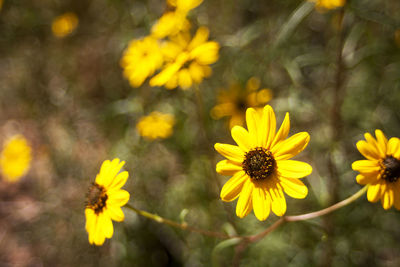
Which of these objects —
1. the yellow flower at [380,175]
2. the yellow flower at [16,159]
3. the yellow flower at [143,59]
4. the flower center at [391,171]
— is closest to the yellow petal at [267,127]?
the yellow flower at [380,175]

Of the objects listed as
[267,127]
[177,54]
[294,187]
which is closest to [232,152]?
[267,127]

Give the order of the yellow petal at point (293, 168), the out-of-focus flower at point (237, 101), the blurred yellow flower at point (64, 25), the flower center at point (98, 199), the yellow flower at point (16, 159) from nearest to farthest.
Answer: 1. the yellow petal at point (293, 168)
2. the flower center at point (98, 199)
3. the out-of-focus flower at point (237, 101)
4. the yellow flower at point (16, 159)
5. the blurred yellow flower at point (64, 25)

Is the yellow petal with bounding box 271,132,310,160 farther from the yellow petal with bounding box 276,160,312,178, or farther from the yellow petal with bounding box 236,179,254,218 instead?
the yellow petal with bounding box 236,179,254,218

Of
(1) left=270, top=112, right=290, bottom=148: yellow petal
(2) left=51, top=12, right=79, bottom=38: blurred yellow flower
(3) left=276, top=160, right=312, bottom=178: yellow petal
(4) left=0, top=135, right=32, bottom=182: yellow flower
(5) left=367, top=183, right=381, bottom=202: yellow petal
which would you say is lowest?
(5) left=367, top=183, right=381, bottom=202: yellow petal

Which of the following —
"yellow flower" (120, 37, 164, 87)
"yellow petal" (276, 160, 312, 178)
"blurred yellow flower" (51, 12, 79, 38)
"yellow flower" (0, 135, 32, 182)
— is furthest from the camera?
"blurred yellow flower" (51, 12, 79, 38)

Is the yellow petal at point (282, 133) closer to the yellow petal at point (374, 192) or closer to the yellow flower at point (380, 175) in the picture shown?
the yellow flower at point (380, 175)

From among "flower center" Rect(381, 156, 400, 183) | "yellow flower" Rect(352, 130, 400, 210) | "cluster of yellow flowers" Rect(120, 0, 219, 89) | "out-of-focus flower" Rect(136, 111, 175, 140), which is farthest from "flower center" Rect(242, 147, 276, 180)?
"out-of-focus flower" Rect(136, 111, 175, 140)
